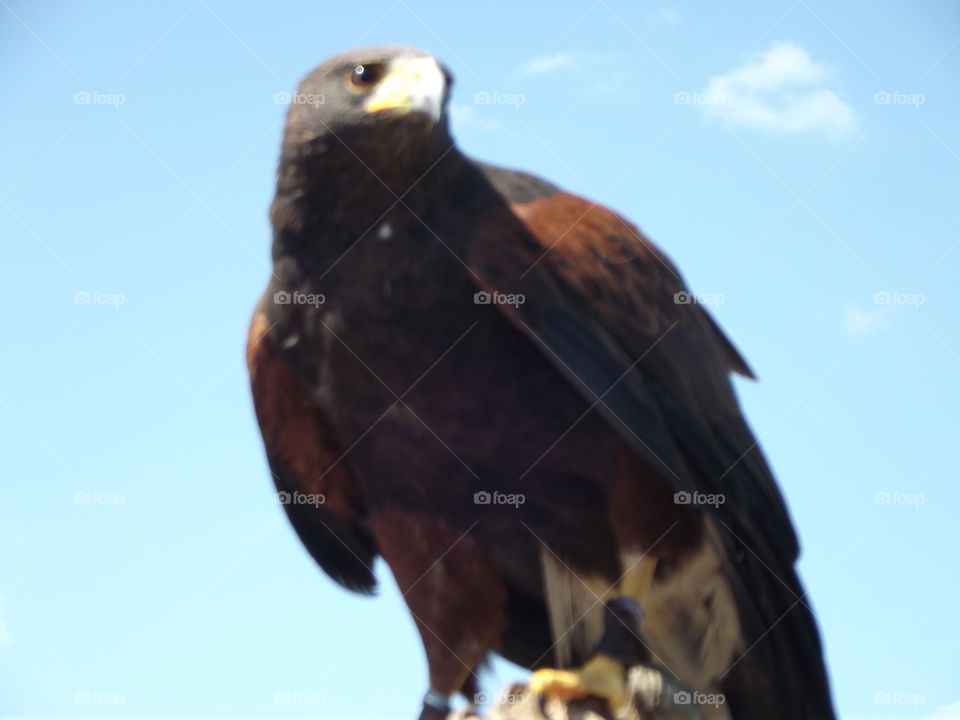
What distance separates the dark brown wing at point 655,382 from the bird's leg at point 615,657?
37 centimetres

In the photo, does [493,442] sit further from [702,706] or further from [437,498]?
[702,706]

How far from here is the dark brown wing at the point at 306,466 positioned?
4.83 metres

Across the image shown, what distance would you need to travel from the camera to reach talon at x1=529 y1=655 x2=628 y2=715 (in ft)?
13.9

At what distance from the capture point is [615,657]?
439 centimetres

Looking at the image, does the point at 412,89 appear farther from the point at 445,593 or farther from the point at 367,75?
the point at 445,593

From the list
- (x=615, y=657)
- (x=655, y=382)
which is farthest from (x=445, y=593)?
(x=655, y=382)

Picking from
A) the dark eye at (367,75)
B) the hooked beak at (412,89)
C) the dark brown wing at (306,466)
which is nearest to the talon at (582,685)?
the dark brown wing at (306,466)

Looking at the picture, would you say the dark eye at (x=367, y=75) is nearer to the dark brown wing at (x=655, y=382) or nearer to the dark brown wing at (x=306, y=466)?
the dark brown wing at (x=655, y=382)

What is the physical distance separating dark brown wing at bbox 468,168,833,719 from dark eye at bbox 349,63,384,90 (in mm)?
584

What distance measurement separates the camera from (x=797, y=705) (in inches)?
184

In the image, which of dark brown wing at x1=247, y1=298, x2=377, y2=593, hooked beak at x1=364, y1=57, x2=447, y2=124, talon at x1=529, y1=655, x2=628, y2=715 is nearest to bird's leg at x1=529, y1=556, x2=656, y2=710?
talon at x1=529, y1=655, x2=628, y2=715

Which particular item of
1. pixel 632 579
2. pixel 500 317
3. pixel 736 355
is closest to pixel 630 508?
pixel 632 579

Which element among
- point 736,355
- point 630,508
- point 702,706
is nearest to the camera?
point 630,508

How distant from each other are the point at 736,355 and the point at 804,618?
4.26ft
